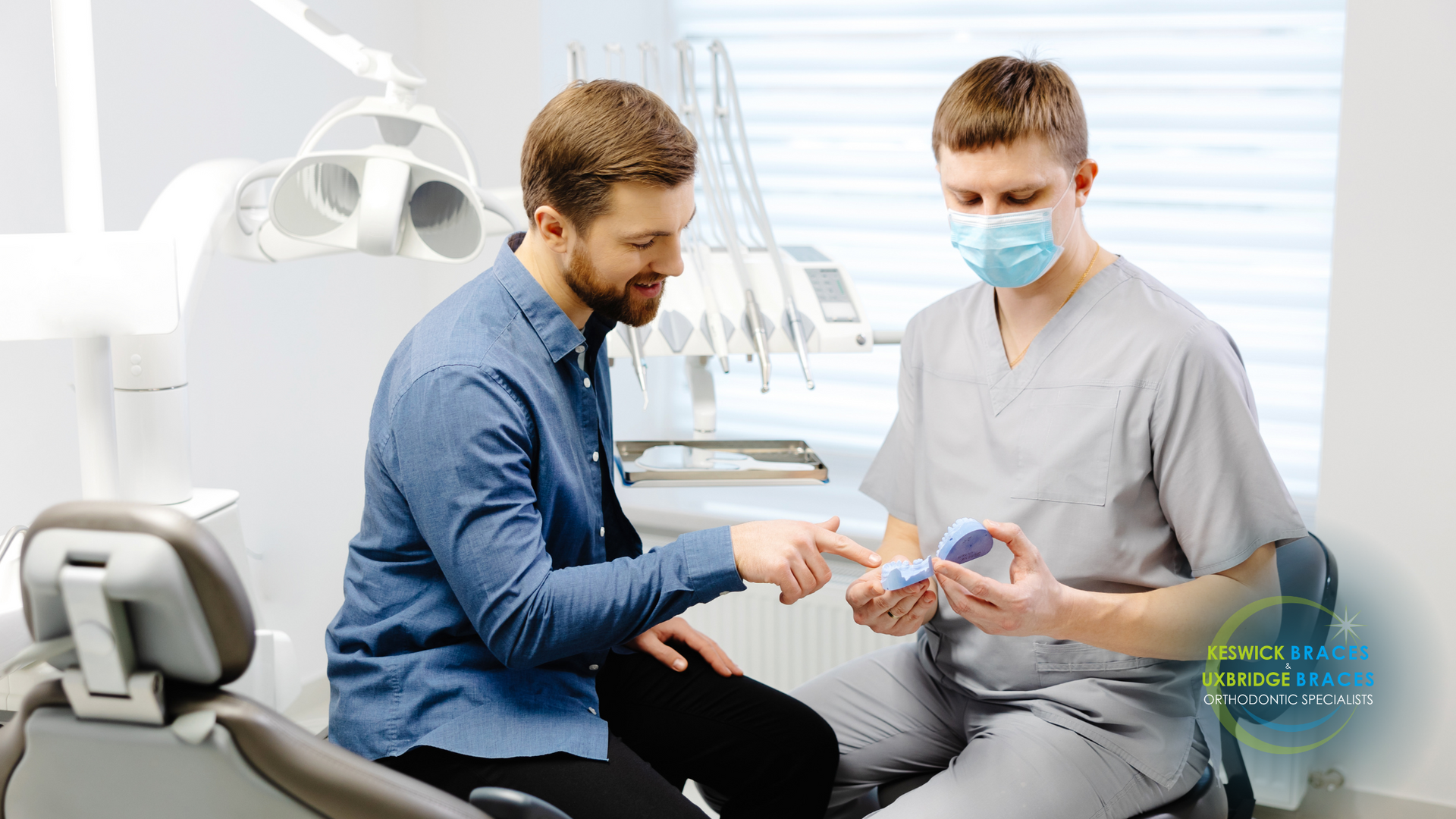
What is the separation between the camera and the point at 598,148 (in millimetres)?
1216

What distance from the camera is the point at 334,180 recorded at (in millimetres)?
1706

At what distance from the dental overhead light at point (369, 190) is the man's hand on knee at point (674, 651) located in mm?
646

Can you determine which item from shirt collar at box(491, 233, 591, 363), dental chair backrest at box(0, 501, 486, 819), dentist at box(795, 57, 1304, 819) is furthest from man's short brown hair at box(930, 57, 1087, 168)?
dental chair backrest at box(0, 501, 486, 819)

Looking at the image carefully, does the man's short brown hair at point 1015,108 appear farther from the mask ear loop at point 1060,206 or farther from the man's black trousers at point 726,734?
the man's black trousers at point 726,734

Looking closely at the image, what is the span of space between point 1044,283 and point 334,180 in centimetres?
108

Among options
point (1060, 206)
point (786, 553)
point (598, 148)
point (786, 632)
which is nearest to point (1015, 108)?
point (1060, 206)

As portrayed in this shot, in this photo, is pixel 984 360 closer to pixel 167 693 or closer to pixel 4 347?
pixel 167 693

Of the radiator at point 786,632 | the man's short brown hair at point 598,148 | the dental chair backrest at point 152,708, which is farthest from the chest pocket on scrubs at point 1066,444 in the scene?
the radiator at point 786,632

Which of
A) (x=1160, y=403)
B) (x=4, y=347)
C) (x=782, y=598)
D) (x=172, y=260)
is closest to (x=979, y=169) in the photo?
(x=1160, y=403)

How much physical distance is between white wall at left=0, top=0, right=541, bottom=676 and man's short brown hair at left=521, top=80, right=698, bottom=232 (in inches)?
41.9

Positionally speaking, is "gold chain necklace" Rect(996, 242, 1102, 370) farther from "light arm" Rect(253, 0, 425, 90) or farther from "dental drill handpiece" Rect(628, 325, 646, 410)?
"light arm" Rect(253, 0, 425, 90)

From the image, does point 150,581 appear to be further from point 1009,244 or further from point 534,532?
point 1009,244

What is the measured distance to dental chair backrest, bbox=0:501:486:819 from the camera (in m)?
0.80

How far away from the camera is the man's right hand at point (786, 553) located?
1176 millimetres
